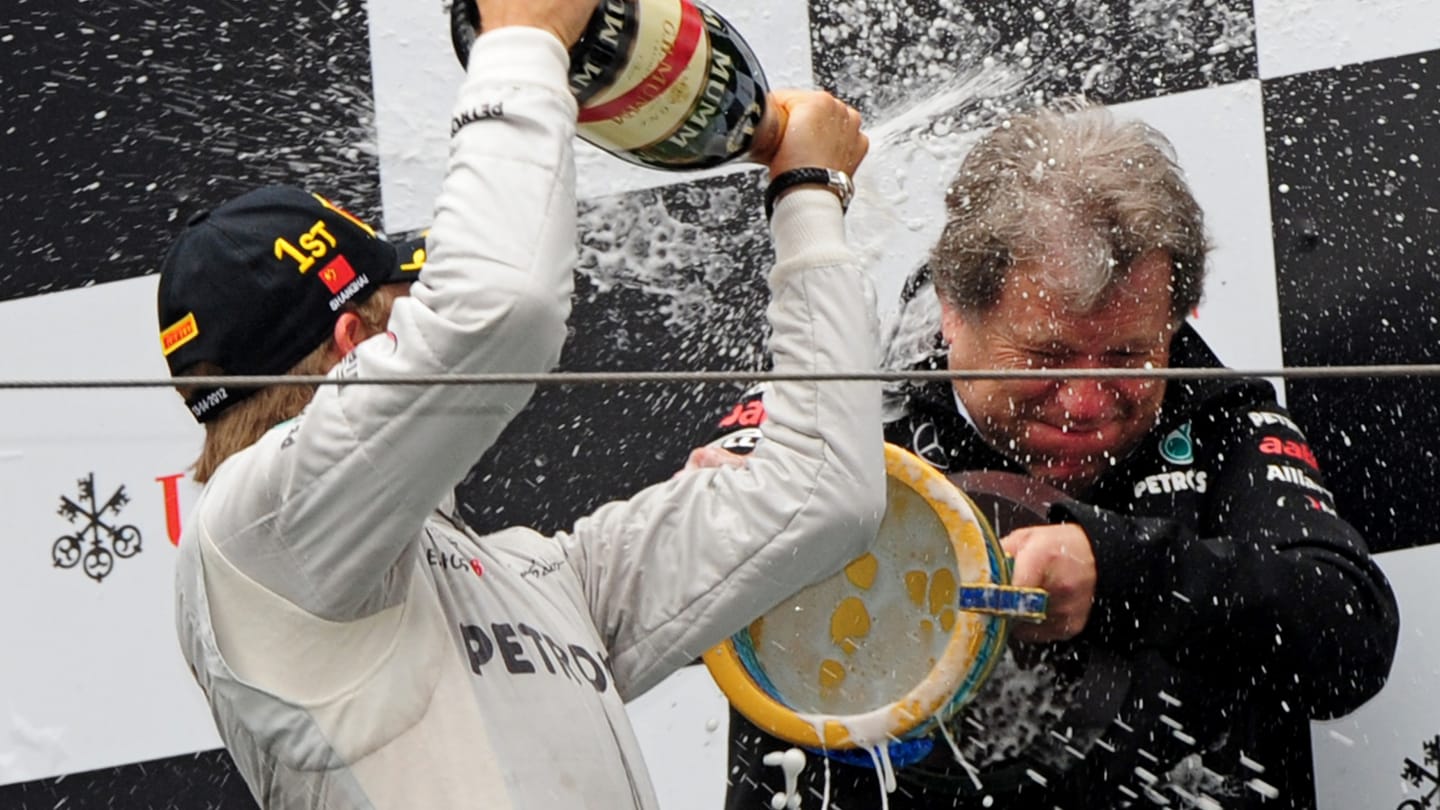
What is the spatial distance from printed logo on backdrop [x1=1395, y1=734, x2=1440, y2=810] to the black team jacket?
0.24 ft

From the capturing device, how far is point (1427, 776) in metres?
1.43

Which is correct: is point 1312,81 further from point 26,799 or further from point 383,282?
point 26,799

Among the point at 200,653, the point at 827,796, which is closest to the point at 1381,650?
the point at 827,796

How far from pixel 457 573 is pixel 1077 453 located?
0.61m

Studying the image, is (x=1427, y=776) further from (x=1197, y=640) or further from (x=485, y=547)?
(x=485, y=547)

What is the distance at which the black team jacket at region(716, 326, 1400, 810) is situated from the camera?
1.35 meters

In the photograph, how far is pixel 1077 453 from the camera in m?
1.50

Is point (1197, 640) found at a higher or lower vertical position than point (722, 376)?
lower

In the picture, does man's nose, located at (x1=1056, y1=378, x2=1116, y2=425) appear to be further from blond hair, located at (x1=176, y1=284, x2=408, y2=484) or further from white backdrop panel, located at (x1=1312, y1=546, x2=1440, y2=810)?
blond hair, located at (x1=176, y1=284, x2=408, y2=484)

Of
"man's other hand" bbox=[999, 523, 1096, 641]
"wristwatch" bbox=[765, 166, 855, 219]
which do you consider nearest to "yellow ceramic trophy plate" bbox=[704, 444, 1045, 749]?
"man's other hand" bbox=[999, 523, 1096, 641]

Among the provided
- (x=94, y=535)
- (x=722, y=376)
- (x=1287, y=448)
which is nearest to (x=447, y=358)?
(x=722, y=376)

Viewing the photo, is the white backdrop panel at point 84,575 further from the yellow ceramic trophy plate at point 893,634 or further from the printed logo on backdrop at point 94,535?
the yellow ceramic trophy plate at point 893,634

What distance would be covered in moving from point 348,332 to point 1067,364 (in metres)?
0.63

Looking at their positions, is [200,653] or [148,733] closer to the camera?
[200,653]
